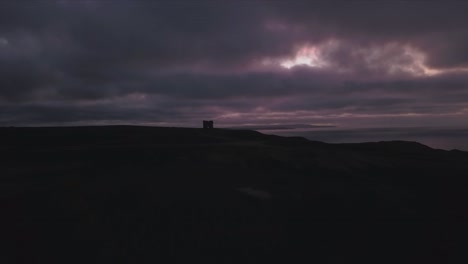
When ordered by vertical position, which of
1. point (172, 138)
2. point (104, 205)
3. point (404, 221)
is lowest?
point (404, 221)

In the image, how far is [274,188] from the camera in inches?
470

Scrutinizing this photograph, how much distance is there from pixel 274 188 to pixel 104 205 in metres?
5.71

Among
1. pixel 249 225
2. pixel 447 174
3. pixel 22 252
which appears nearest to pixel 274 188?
pixel 249 225

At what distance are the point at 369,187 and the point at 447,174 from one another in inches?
215

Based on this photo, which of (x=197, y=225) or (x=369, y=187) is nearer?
(x=197, y=225)

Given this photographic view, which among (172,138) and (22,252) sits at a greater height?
(172,138)

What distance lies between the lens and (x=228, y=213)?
9625 mm

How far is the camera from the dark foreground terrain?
7.98 meters

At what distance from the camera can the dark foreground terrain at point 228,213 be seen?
7984 millimetres

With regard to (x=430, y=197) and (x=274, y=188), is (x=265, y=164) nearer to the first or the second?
(x=274, y=188)

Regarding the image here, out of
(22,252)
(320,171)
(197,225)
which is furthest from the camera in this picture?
(320,171)

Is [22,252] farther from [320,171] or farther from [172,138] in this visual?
[172,138]

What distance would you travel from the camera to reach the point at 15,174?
13.8 m

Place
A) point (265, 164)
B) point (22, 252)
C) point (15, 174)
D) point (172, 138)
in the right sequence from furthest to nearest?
point (172, 138), point (265, 164), point (15, 174), point (22, 252)
